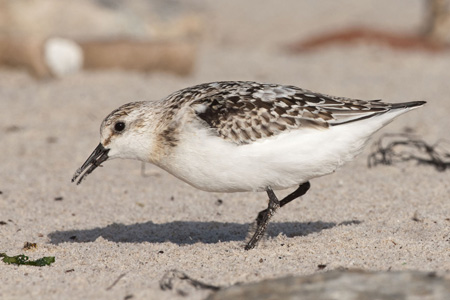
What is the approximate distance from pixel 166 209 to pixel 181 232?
78 cm

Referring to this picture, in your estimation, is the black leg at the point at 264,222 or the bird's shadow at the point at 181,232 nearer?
the black leg at the point at 264,222

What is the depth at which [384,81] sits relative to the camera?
13820 millimetres

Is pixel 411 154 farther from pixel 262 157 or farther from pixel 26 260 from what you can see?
pixel 26 260

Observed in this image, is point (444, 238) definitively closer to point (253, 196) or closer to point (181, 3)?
point (253, 196)

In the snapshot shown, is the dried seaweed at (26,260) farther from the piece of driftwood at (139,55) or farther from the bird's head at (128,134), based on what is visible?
the piece of driftwood at (139,55)

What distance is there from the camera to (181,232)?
6773mm

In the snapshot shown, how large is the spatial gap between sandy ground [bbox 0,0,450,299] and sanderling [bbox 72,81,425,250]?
1.96ft

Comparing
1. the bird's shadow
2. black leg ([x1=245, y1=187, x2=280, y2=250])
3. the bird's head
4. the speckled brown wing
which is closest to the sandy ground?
the bird's shadow

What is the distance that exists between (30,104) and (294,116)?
7289 millimetres

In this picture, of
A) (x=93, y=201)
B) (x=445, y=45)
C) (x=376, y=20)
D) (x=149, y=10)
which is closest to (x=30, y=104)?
(x=93, y=201)

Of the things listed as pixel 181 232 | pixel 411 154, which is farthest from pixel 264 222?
pixel 411 154

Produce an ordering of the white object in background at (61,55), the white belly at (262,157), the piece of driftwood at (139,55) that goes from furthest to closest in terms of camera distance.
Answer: the piece of driftwood at (139,55), the white object in background at (61,55), the white belly at (262,157)

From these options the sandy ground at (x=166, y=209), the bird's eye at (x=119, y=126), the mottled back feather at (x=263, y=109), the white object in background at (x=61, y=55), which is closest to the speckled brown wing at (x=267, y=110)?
the mottled back feather at (x=263, y=109)

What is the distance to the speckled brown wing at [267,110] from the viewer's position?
5.57 m
